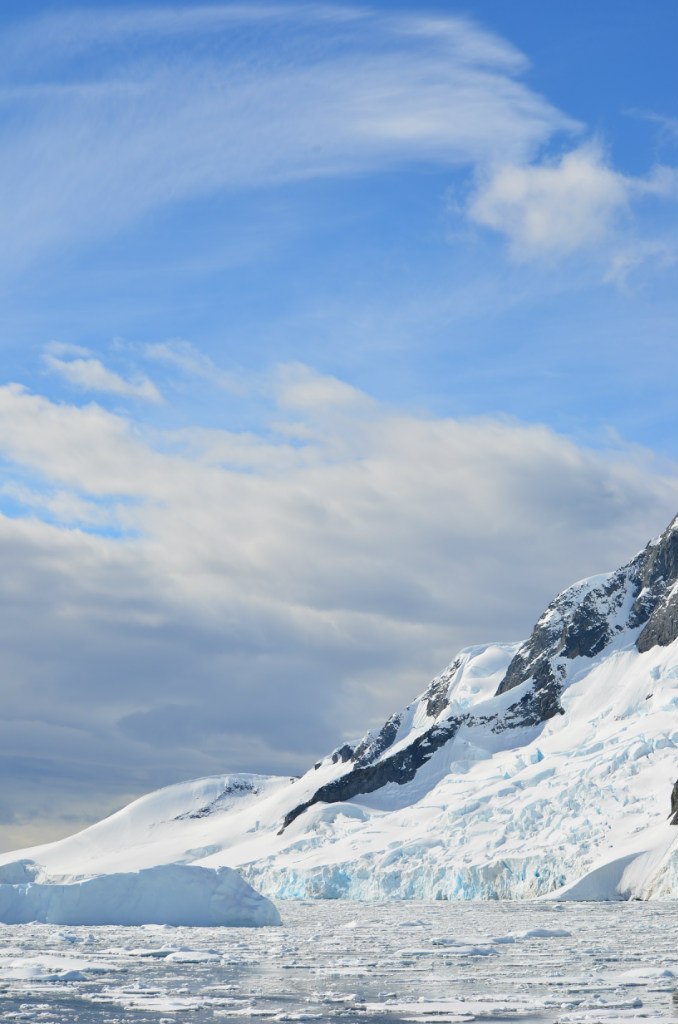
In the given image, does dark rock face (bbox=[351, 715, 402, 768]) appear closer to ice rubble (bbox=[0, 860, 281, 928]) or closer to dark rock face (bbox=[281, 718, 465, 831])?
dark rock face (bbox=[281, 718, 465, 831])

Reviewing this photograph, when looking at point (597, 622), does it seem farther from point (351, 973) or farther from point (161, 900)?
point (351, 973)

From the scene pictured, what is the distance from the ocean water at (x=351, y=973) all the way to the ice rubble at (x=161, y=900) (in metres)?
2.55

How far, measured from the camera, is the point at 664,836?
93.3 m

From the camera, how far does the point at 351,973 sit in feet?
127

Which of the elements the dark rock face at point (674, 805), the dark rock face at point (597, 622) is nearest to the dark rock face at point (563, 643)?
the dark rock face at point (597, 622)

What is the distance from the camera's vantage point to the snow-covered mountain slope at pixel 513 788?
10406cm

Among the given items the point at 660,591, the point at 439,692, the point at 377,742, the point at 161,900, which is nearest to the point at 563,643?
the point at 660,591

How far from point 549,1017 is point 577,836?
268ft

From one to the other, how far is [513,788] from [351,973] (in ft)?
299

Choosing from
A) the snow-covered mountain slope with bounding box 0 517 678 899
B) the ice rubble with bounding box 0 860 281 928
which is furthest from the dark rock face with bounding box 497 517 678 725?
the ice rubble with bounding box 0 860 281 928

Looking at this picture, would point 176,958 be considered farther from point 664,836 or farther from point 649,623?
point 649,623

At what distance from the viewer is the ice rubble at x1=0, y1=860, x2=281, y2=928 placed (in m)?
68.7

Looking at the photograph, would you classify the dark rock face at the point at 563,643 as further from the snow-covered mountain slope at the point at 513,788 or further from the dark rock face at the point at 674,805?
the dark rock face at the point at 674,805

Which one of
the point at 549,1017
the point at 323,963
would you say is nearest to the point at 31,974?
the point at 323,963
